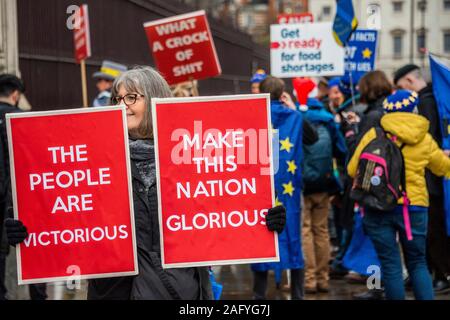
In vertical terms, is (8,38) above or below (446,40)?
below

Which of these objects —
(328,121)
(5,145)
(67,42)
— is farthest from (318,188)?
(67,42)

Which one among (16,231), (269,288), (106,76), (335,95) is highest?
(106,76)

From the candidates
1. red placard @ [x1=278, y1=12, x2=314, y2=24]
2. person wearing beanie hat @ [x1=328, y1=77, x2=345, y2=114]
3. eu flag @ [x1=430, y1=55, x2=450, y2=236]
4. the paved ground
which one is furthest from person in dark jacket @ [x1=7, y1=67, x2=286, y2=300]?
red placard @ [x1=278, y1=12, x2=314, y2=24]

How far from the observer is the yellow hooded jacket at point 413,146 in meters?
6.62

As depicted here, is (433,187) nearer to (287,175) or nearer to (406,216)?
(287,175)

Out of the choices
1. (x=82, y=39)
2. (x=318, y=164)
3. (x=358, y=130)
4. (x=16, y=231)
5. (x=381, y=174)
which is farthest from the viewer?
(x=82, y=39)

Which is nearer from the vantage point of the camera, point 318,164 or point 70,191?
point 70,191

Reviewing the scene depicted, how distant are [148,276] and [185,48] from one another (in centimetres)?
527

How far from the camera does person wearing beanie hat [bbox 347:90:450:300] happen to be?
665cm

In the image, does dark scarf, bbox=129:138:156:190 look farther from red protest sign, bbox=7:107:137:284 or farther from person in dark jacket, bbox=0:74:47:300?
person in dark jacket, bbox=0:74:47:300

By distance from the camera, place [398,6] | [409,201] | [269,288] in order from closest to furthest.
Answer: [409,201] < [269,288] < [398,6]

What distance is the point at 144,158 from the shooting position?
420 centimetres

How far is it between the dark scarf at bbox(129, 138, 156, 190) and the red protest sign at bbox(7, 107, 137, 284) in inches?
5.5
